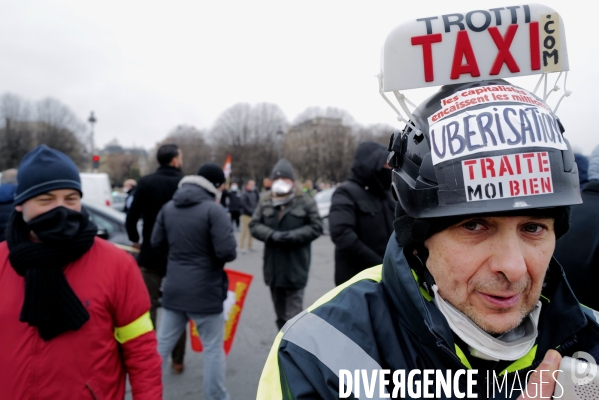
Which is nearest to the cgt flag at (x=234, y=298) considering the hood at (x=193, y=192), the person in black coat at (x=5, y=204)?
the hood at (x=193, y=192)

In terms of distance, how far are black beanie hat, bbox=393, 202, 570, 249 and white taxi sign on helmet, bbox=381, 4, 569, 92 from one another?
0.42 meters

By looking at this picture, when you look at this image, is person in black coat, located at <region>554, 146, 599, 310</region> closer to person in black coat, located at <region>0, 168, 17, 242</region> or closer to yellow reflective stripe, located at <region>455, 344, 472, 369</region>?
yellow reflective stripe, located at <region>455, 344, 472, 369</region>

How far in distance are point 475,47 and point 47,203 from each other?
2.11m

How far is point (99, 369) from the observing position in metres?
2.06

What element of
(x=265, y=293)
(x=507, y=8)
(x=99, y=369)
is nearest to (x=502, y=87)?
(x=507, y=8)

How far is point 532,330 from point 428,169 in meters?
0.56

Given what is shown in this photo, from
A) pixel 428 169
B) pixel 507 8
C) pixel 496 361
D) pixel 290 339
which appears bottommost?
pixel 496 361

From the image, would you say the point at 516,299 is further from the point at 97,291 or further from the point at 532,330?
the point at 97,291

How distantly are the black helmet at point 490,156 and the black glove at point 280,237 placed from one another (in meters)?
3.46

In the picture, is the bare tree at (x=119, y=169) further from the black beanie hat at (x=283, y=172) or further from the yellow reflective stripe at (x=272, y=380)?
the yellow reflective stripe at (x=272, y=380)

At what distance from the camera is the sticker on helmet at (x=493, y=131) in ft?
3.82

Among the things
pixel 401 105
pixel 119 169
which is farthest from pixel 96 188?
pixel 119 169

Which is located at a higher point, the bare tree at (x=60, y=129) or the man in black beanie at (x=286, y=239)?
the bare tree at (x=60, y=129)

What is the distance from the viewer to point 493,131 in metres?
1.17
